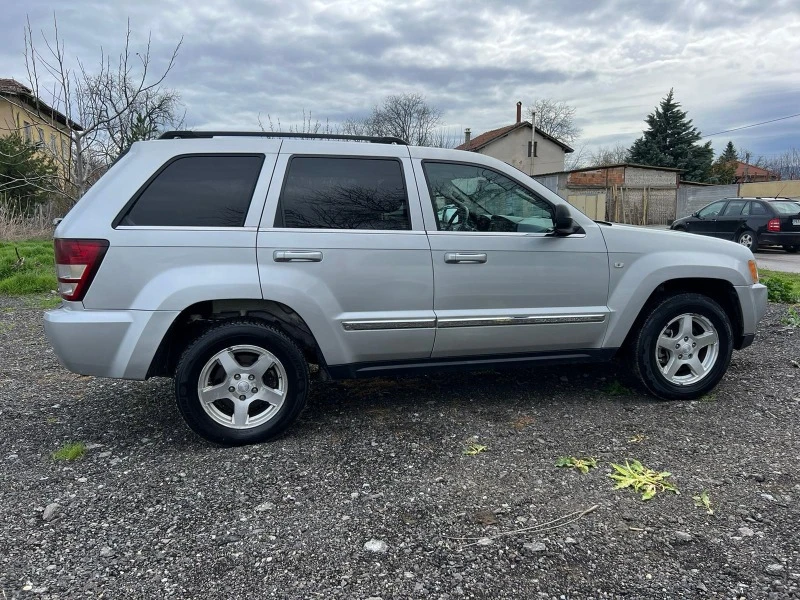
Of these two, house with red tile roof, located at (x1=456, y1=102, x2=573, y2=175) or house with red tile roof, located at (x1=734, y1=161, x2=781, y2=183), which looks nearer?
house with red tile roof, located at (x1=456, y1=102, x2=573, y2=175)

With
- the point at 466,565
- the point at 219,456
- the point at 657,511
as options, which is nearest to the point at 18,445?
the point at 219,456

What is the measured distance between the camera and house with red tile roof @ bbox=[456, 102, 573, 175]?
4734 cm

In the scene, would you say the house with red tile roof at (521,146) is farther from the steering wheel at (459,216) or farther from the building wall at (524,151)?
the steering wheel at (459,216)

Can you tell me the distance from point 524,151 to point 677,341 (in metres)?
47.8

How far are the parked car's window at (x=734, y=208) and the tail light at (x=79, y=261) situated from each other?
16563 mm

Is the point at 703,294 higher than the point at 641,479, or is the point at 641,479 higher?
the point at 703,294

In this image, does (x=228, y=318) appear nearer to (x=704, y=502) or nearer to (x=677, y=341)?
(x=704, y=502)

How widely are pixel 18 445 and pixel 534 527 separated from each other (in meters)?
3.23

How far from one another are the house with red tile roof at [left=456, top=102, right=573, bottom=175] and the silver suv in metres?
42.8

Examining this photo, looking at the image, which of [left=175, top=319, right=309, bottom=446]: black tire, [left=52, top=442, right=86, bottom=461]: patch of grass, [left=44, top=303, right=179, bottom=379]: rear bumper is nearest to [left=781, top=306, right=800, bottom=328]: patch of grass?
[left=175, top=319, right=309, bottom=446]: black tire

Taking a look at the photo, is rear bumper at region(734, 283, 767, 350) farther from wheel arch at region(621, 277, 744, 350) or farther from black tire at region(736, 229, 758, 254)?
black tire at region(736, 229, 758, 254)

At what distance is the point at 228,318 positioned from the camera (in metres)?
3.48

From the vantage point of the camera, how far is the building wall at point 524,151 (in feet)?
157

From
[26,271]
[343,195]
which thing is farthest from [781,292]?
[26,271]
